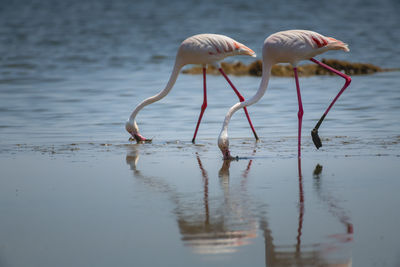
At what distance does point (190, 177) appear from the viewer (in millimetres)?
6602

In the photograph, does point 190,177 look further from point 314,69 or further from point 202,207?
point 314,69

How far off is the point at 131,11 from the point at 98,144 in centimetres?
4340

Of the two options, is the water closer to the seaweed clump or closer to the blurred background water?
the blurred background water

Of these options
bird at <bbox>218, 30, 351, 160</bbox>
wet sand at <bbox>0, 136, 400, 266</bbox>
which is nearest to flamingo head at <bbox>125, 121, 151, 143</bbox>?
wet sand at <bbox>0, 136, 400, 266</bbox>

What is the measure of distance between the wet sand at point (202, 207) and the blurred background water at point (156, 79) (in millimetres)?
1972

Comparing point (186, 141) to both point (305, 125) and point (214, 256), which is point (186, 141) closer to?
point (305, 125)

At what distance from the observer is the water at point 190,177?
4.41m

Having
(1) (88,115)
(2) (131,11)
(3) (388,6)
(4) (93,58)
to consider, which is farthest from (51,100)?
(3) (388,6)

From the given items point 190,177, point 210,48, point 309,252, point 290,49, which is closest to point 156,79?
point 210,48

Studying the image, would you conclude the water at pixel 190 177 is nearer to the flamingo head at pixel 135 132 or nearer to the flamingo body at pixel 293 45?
the flamingo head at pixel 135 132

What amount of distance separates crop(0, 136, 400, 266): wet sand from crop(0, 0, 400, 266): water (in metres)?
0.01

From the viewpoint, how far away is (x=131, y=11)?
51188 millimetres

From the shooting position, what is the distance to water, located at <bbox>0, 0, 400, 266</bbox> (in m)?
4.41

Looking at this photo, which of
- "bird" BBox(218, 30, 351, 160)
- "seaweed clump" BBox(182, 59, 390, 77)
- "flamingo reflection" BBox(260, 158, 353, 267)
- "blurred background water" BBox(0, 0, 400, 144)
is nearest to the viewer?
"flamingo reflection" BBox(260, 158, 353, 267)
